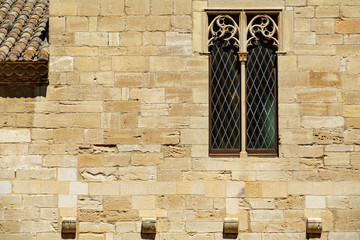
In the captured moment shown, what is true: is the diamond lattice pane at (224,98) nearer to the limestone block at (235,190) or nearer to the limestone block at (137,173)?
the limestone block at (235,190)

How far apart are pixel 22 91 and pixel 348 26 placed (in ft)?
17.7

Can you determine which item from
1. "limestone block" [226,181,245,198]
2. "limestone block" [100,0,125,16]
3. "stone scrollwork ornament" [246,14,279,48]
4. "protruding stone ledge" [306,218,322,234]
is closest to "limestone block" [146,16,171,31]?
"limestone block" [100,0,125,16]

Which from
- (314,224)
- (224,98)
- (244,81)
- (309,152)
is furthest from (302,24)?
(314,224)

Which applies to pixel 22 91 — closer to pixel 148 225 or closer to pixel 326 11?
pixel 148 225

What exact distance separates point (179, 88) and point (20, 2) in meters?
3.74

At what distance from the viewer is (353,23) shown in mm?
10242

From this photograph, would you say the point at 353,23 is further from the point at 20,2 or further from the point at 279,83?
the point at 20,2

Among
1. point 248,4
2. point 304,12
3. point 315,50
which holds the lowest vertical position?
point 315,50

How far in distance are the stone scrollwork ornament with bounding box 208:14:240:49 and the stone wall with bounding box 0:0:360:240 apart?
0.16m

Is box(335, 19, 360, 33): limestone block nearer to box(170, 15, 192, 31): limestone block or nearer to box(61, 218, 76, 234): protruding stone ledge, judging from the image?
box(170, 15, 192, 31): limestone block

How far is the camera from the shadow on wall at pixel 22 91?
10227 mm

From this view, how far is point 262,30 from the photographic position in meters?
10.3

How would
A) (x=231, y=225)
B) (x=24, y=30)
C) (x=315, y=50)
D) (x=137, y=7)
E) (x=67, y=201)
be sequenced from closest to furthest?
(x=231, y=225) → (x=67, y=201) → (x=315, y=50) → (x=137, y=7) → (x=24, y=30)

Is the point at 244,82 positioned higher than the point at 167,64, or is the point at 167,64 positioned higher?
the point at 167,64
